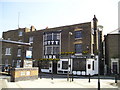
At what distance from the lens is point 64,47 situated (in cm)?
3145

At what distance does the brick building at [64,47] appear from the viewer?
2801 cm

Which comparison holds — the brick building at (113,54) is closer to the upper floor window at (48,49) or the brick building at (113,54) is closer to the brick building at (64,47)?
the brick building at (64,47)

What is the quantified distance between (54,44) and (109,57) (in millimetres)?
12191

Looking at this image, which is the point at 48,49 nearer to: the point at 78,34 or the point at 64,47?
the point at 64,47

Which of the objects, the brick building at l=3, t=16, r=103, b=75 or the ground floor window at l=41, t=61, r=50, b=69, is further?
the ground floor window at l=41, t=61, r=50, b=69

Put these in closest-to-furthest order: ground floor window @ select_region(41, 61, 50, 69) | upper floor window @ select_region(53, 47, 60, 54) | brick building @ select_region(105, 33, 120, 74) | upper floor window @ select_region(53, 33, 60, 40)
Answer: brick building @ select_region(105, 33, 120, 74) < upper floor window @ select_region(53, 47, 60, 54) < upper floor window @ select_region(53, 33, 60, 40) < ground floor window @ select_region(41, 61, 50, 69)

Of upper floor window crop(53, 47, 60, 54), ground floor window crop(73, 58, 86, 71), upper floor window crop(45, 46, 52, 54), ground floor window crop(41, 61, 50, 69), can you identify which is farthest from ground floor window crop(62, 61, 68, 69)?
upper floor window crop(45, 46, 52, 54)

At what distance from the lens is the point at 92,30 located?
94.3 feet

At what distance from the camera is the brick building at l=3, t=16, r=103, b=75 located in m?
28.0

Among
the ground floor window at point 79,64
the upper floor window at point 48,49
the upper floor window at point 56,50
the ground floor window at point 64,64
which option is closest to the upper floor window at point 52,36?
the upper floor window at point 48,49

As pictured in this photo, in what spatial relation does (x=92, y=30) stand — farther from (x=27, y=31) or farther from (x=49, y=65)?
(x=27, y=31)

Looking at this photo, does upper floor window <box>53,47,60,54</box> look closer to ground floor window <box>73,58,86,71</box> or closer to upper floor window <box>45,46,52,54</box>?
upper floor window <box>45,46,52,54</box>

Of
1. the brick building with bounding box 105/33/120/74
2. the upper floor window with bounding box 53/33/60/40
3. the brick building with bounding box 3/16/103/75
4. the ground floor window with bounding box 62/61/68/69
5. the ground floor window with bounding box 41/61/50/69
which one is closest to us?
the brick building with bounding box 3/16/103/75

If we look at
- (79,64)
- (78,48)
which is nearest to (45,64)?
(79,64)
